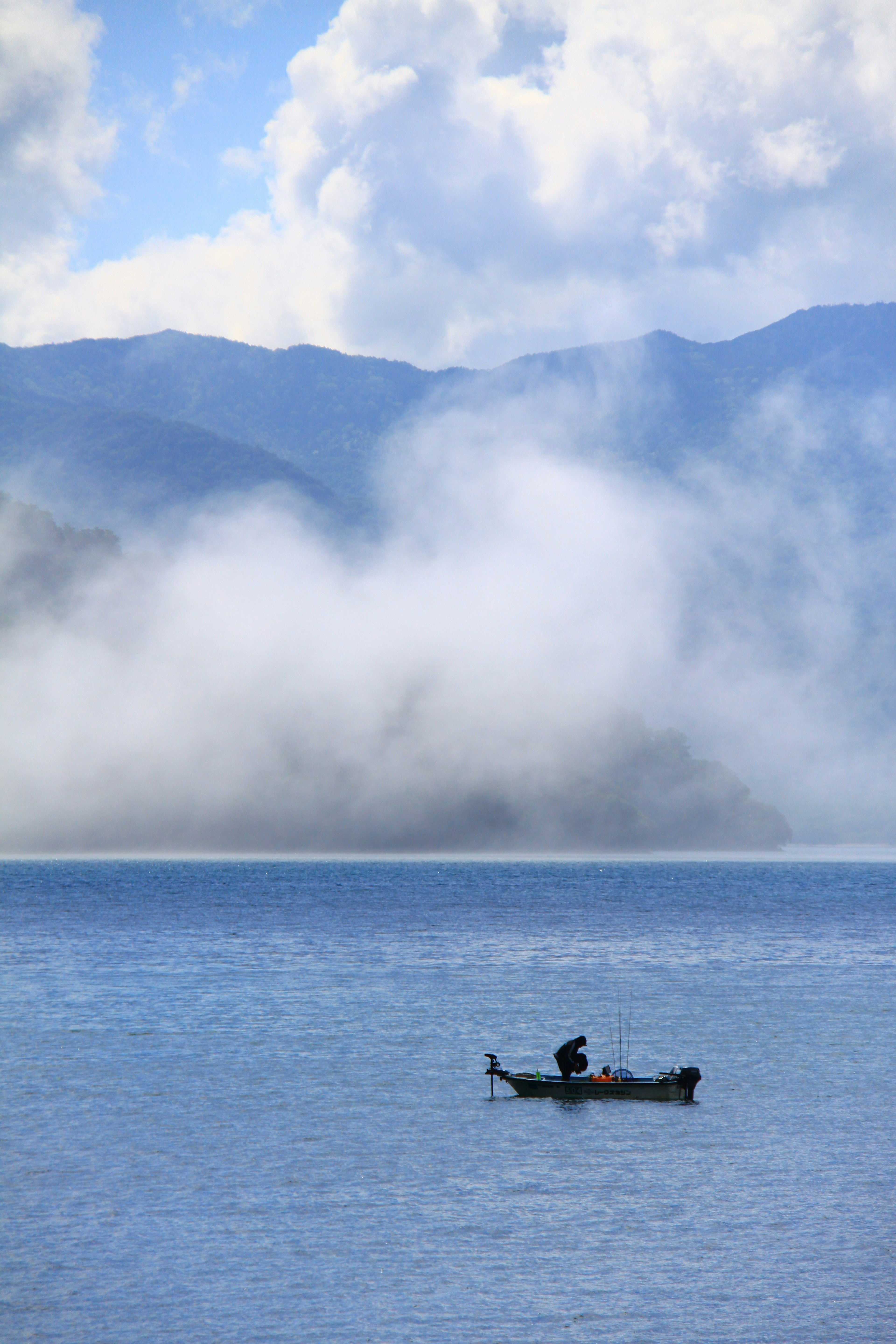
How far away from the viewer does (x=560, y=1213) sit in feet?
114

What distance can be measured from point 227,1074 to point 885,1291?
31.7 meters

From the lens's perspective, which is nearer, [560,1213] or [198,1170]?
[560,1213]

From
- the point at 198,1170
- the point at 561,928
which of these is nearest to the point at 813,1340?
the point at 198,1170

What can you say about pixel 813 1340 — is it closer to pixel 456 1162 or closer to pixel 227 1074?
pixel 456 1162

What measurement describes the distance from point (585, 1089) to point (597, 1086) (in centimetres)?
52

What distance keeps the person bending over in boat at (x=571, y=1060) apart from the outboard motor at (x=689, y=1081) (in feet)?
13.8

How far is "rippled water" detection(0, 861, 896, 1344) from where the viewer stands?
2811cm

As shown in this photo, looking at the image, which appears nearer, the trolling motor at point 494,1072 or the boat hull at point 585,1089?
the boat hull at point 585,1089

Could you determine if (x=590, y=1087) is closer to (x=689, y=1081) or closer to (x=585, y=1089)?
(x=585, y=1089)

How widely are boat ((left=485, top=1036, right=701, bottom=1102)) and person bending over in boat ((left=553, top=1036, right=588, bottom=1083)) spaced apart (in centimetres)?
30

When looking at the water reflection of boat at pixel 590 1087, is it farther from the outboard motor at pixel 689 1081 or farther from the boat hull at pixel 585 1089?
the outboard motor at pixel 689 1081

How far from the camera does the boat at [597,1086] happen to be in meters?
49.8

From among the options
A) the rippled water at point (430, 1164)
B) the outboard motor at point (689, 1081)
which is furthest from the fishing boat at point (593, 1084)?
the rippled water at point (430, 1164)

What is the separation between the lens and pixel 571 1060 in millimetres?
51969
